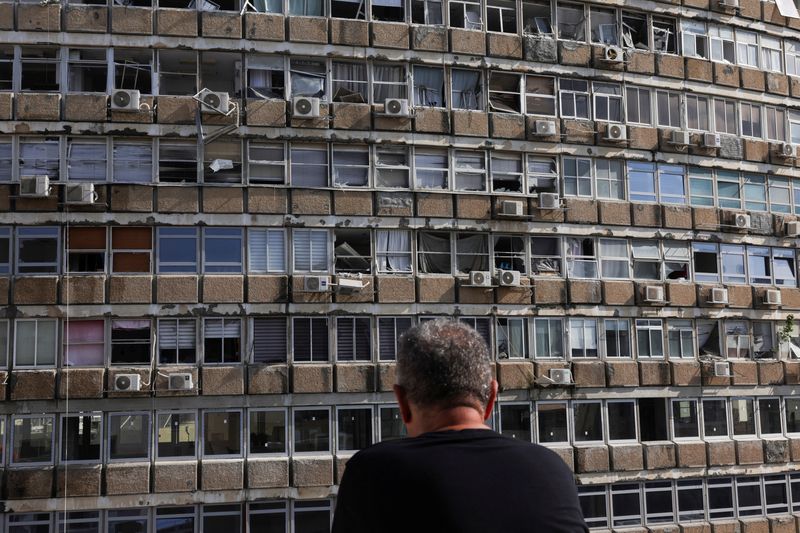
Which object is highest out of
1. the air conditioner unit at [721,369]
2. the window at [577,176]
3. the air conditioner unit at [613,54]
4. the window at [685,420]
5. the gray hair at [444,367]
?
the air conditioner unit at [613,54]

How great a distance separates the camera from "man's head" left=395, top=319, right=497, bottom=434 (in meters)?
2.68

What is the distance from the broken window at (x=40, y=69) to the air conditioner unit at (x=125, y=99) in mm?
1511

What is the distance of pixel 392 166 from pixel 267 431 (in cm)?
750

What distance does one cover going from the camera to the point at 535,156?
23.0 m

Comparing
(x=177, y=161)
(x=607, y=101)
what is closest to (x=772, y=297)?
(x=607, y=101)

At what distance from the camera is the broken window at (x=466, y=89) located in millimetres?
22406

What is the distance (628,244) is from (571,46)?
5903mm

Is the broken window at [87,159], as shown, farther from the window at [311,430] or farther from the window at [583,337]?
the window at [583,337]

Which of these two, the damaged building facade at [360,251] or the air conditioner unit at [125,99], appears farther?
the air conditioner unit at [125,99]

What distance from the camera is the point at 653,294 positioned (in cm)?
2316

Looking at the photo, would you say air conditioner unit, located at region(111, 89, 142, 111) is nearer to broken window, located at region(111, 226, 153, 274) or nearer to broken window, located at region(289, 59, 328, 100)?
broken window, located at region(111, 226, 153, 274)

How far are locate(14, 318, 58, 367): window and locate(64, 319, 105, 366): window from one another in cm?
35

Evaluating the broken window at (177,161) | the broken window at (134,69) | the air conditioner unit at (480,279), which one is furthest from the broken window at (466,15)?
the broken window at (134,69)

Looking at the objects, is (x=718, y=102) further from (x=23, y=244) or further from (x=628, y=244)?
(x=23, y=244)
